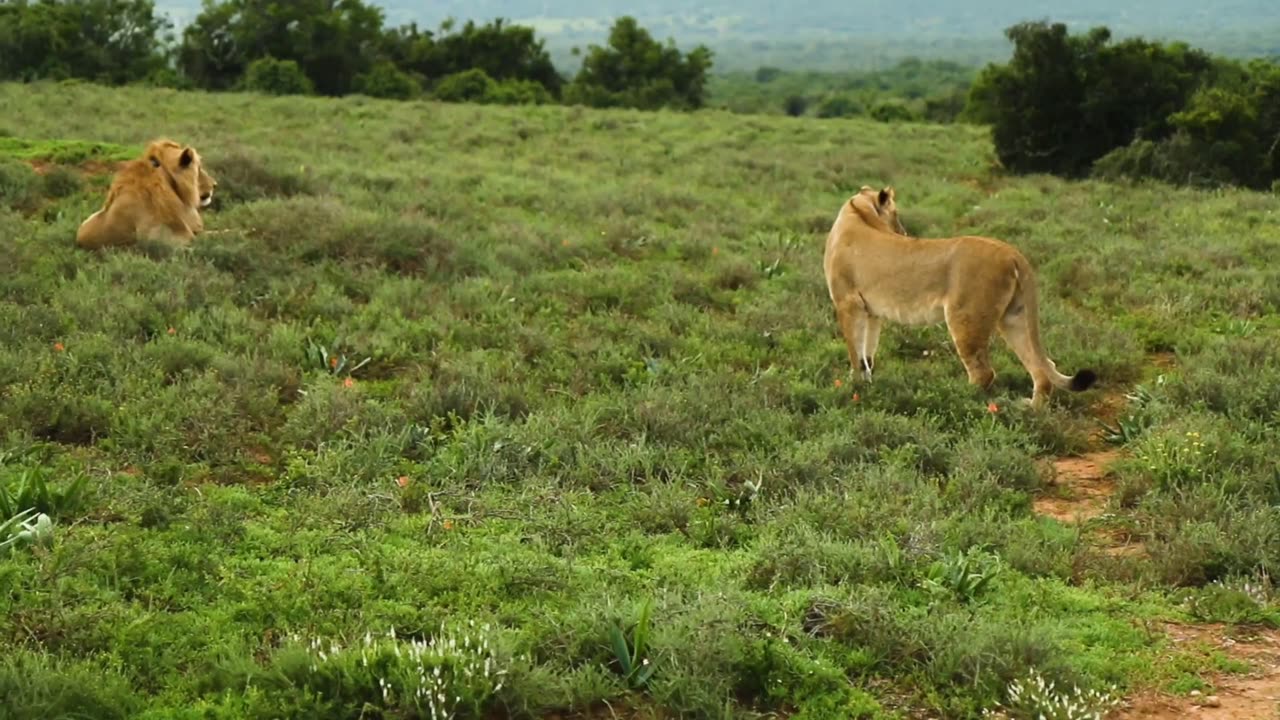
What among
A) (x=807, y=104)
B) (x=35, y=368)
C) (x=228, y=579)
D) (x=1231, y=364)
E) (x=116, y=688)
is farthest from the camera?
(x=807, y=104)

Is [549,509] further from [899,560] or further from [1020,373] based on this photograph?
[1020,373]

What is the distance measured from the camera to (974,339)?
8406 millimetres

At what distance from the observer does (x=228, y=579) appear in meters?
5.23

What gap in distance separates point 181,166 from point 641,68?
34621 millimetres

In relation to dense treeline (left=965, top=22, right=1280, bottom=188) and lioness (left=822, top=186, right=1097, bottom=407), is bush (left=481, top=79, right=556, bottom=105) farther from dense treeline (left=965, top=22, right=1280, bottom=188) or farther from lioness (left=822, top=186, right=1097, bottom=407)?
lioness (left=822, top=186, right=1097, bottom=407)

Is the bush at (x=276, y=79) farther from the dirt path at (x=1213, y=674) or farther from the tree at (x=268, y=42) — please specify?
the dirt path at (x=1213, y=674)

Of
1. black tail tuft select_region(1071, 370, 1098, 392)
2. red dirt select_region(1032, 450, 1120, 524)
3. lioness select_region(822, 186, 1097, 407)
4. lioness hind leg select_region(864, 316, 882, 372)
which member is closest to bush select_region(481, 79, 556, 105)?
lioness hind leg select_region(864, 316, 882, 372)

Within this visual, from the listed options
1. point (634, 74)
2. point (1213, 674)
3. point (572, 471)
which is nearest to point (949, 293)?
point (572, 471)

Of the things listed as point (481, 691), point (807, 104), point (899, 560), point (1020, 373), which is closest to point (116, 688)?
point (481, 691)

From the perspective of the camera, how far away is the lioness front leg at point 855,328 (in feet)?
29.6

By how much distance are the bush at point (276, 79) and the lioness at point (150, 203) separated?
77.7 ft

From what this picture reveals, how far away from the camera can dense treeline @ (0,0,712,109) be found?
3344cm

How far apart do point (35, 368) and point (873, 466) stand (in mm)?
5480

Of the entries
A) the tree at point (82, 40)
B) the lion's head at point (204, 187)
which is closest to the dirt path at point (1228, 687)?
the lion's head at point (204, 187)
